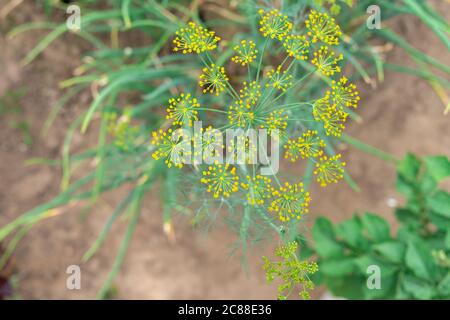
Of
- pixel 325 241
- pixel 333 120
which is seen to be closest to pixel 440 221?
pixel 325 241

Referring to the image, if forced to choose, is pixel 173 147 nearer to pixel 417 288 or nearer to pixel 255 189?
pixel 255 189

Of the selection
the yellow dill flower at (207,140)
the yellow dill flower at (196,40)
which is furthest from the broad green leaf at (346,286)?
the yellow dill flower at (196,40)

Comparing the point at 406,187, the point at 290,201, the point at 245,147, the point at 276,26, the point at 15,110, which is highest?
the point at 15,110

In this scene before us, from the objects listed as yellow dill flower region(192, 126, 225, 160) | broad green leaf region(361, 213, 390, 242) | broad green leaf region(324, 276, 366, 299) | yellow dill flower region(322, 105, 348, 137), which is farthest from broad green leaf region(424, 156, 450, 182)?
yellow dill flower region(192, 126, 225, 160)

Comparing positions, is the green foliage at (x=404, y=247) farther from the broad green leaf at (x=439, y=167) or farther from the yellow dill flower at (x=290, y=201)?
the yellow dill flower at (x=290, y=201)

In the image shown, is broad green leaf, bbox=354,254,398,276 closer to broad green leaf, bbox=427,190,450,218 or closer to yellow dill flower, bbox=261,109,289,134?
broad green leaf, bbox=427,190,450,218
